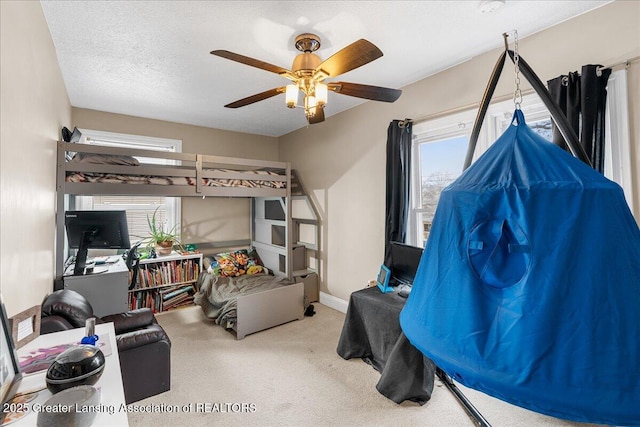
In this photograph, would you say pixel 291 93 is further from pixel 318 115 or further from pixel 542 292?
pixel 542 292

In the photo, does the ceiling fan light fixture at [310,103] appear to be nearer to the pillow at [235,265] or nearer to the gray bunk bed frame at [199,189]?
the gray bunk bed frame at [199,189]

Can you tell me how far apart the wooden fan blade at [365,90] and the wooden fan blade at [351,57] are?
13cm

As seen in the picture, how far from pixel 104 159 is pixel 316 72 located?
216 cm

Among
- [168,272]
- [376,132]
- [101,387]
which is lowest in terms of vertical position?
[168,272]

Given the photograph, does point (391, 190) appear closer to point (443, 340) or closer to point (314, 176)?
point (314, 176)

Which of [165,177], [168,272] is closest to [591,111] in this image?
[165,177]

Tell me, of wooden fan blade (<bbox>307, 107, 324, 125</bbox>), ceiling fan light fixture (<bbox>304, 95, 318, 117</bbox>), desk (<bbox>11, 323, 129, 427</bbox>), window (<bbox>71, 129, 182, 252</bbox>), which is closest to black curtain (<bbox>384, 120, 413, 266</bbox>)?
wooden fan blade (<bbox>307, 107, 324, 125</bbox>)

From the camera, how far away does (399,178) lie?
2791mm

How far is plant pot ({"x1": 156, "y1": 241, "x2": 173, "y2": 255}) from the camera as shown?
3.69 meters

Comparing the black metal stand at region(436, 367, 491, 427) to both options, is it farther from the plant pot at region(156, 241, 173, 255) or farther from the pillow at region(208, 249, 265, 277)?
the plant pot at region(156, 241, 173, 255)

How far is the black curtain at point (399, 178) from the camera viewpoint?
2766 millimetres

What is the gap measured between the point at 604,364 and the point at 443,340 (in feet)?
1.20

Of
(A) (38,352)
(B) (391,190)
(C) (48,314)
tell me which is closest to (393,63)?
(B) (391,190)

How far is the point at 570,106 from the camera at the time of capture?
1742mm
